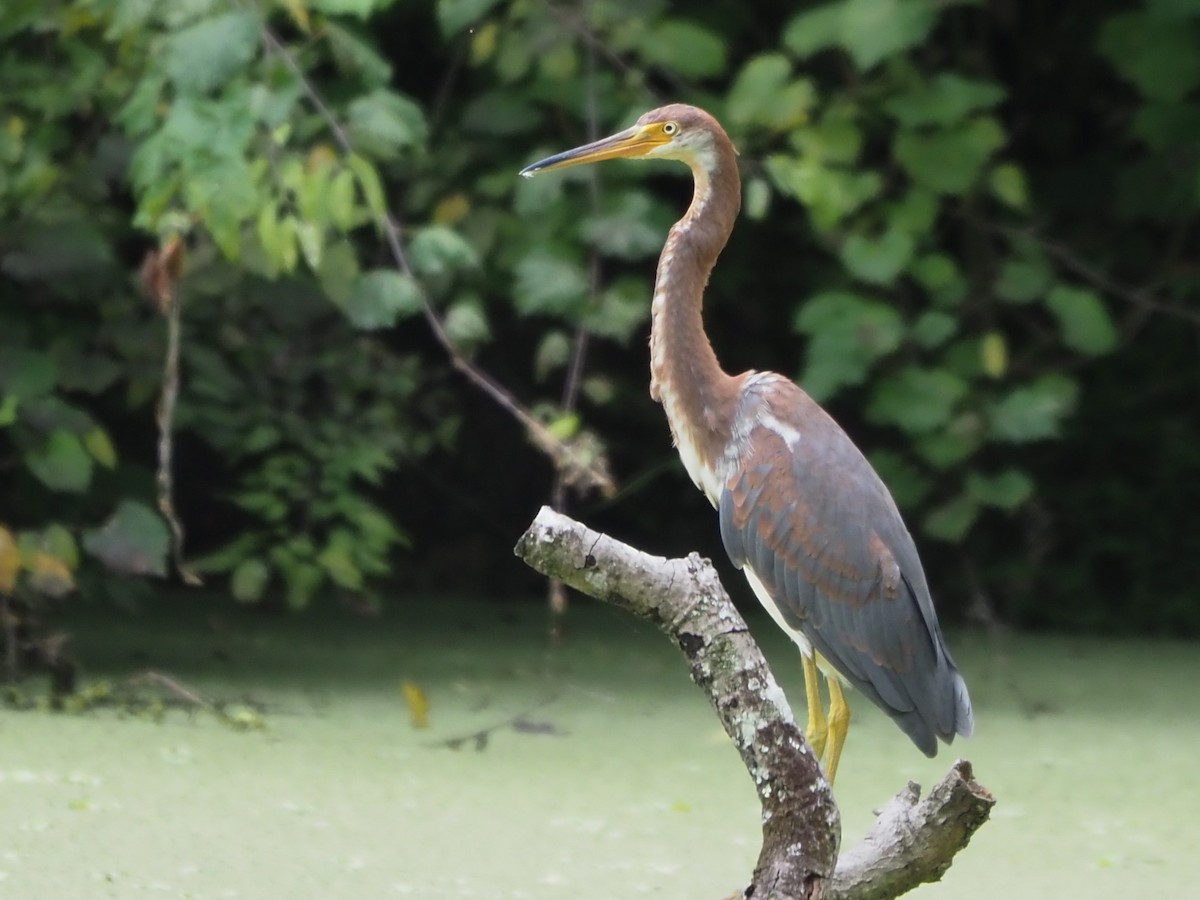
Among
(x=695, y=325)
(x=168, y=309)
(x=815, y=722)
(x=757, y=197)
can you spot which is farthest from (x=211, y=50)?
(x=815, y=722)

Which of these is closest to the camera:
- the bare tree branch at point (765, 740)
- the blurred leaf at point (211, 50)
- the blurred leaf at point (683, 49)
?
the bare tree branch at point (765, 740)

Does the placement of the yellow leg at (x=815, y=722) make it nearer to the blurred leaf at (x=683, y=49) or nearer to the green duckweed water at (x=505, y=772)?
the green duckweed water at (x=505, y=772)

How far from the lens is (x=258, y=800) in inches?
113

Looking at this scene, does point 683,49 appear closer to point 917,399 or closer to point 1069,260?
point 917,399

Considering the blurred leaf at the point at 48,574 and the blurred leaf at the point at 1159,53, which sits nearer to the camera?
the blurred leaf at the point at 48,574

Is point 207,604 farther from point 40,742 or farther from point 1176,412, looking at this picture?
point 1176,412

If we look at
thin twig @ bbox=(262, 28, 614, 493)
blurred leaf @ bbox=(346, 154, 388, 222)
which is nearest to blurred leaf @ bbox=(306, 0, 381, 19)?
thin twig @ bbox=(262, 28, 614, 493)

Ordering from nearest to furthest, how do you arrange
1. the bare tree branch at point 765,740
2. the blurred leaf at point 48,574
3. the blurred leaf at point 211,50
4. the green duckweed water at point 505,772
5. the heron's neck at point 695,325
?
the bare tree branch at point 765,740
the green duckweed water at point 505,772
the heron's neck at point 695,325
the blurred leaf at point 211,50
the blurred leaf at point 48,574

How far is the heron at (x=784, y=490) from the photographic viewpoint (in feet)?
8.56

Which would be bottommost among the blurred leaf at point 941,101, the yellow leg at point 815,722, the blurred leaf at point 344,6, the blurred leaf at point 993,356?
the yellow leg at point 815,722

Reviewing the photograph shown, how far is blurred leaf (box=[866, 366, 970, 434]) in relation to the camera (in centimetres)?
393

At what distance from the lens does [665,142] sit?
2695 mm

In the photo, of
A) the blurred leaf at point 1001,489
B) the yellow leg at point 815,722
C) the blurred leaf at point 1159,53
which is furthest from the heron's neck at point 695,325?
the blurred leaf at point 1159,53

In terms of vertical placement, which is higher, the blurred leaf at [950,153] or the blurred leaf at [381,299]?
the blurred leaf at [950,153]
